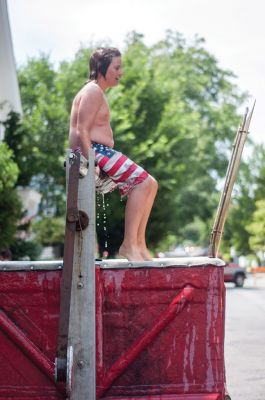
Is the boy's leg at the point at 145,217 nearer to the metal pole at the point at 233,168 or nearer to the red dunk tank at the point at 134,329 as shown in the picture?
the metal pole at the point at 233,168

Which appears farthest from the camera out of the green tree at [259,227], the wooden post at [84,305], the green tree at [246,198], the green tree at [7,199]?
the green tree at [246,198]

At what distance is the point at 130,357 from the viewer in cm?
431

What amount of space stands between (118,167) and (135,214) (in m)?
0.26

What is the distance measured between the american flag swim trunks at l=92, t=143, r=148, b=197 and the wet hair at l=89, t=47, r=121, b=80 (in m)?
0.49

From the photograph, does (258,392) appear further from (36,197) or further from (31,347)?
(36,197)

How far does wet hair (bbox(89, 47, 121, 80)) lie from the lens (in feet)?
18.2

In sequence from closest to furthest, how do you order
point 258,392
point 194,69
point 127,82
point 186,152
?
point 258,392 → point 127,82 → point 186,152 → point 194,69

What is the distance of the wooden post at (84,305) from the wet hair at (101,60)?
1.34 metres

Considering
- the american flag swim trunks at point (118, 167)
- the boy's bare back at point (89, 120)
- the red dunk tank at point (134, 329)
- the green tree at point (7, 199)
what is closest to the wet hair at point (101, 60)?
the boy's bare back at point (89, 120)

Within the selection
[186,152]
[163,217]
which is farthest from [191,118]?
[163,217]

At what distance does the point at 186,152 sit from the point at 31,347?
44369mm

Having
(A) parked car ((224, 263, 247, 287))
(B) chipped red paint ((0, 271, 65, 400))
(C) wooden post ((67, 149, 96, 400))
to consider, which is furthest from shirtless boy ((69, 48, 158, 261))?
(A) parked car ((224, 263, 247, 287))

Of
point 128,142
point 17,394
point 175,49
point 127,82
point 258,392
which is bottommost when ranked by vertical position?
point 258,392

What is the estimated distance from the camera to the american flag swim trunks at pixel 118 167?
524cm
